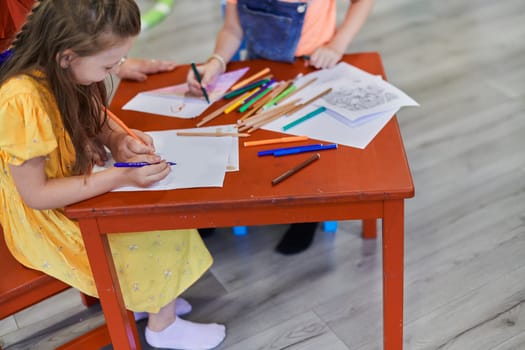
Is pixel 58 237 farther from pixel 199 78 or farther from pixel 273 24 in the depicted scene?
pixel 273 24

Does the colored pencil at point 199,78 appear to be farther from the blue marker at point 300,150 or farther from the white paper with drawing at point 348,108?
the blue marker at point 300,150

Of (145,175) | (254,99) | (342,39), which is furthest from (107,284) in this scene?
(342,39)

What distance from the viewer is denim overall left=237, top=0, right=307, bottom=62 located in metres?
1.76

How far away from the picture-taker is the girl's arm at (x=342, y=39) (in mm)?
1651

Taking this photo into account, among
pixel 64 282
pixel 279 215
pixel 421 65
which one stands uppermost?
pixel 279 215

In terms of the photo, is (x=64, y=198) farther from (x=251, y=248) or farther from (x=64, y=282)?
(x=251, y=248)

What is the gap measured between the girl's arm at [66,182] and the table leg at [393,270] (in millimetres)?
428

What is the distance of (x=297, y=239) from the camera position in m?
1.95

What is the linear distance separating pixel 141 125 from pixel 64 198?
0.33 m

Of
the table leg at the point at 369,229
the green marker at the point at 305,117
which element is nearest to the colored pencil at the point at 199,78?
the green marker at the point at 305,117

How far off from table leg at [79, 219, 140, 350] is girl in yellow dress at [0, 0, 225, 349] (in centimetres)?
6

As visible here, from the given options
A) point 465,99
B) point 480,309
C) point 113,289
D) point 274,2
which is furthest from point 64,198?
point 465,99

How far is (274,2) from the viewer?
176 cm

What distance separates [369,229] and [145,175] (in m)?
0.92
